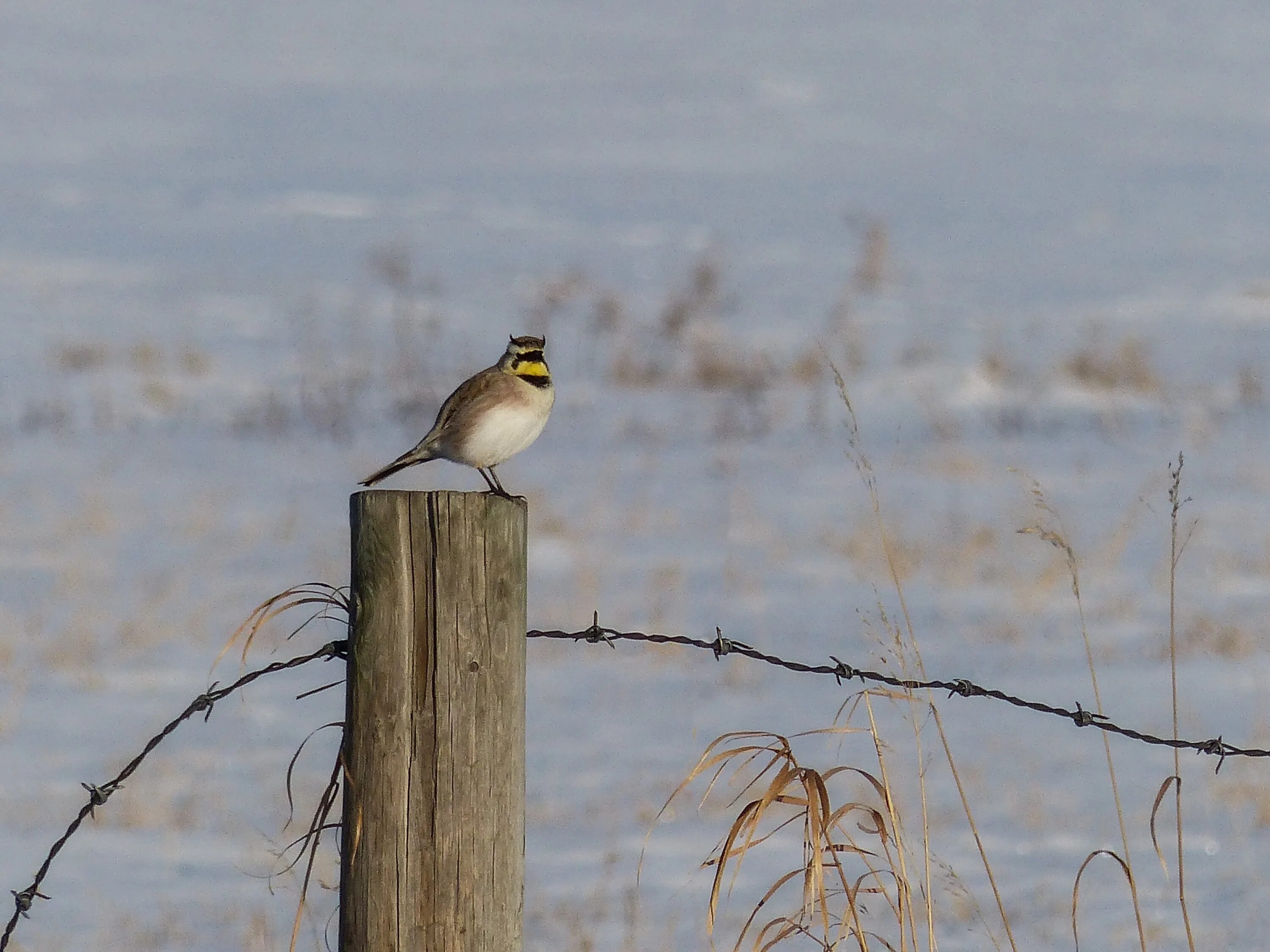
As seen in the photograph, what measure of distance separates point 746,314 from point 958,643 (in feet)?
28.0

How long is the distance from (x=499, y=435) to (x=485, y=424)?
56 millimetres

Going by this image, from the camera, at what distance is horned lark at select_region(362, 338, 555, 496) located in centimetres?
449

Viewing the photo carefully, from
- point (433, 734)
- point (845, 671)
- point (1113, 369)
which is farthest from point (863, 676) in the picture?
point (1113, 369)

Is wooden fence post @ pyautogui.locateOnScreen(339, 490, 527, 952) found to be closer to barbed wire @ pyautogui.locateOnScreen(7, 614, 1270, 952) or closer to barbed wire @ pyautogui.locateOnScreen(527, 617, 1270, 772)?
barbed wire @ pyautogui.locateOnScreen(7, 614, 1270, 952)

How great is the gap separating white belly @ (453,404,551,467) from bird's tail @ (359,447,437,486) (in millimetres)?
85

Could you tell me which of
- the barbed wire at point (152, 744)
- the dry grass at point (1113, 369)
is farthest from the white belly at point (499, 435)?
the dry grass at point (1113, 369)

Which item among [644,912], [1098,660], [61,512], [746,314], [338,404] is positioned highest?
[746,314]

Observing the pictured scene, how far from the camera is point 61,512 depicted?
11.2 m

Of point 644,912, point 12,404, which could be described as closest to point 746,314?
point 12,404

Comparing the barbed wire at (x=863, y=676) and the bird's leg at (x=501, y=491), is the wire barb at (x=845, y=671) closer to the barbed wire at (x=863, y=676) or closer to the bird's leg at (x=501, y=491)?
the barbed wire at (x=863, y=676)

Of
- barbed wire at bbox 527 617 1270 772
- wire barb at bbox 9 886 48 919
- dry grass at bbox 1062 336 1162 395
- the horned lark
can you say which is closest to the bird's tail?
the horned lark

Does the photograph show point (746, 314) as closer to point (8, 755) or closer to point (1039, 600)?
point (1039, 600)

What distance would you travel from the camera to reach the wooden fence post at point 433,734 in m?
2.63

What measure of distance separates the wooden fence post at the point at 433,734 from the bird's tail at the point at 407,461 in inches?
61.7
